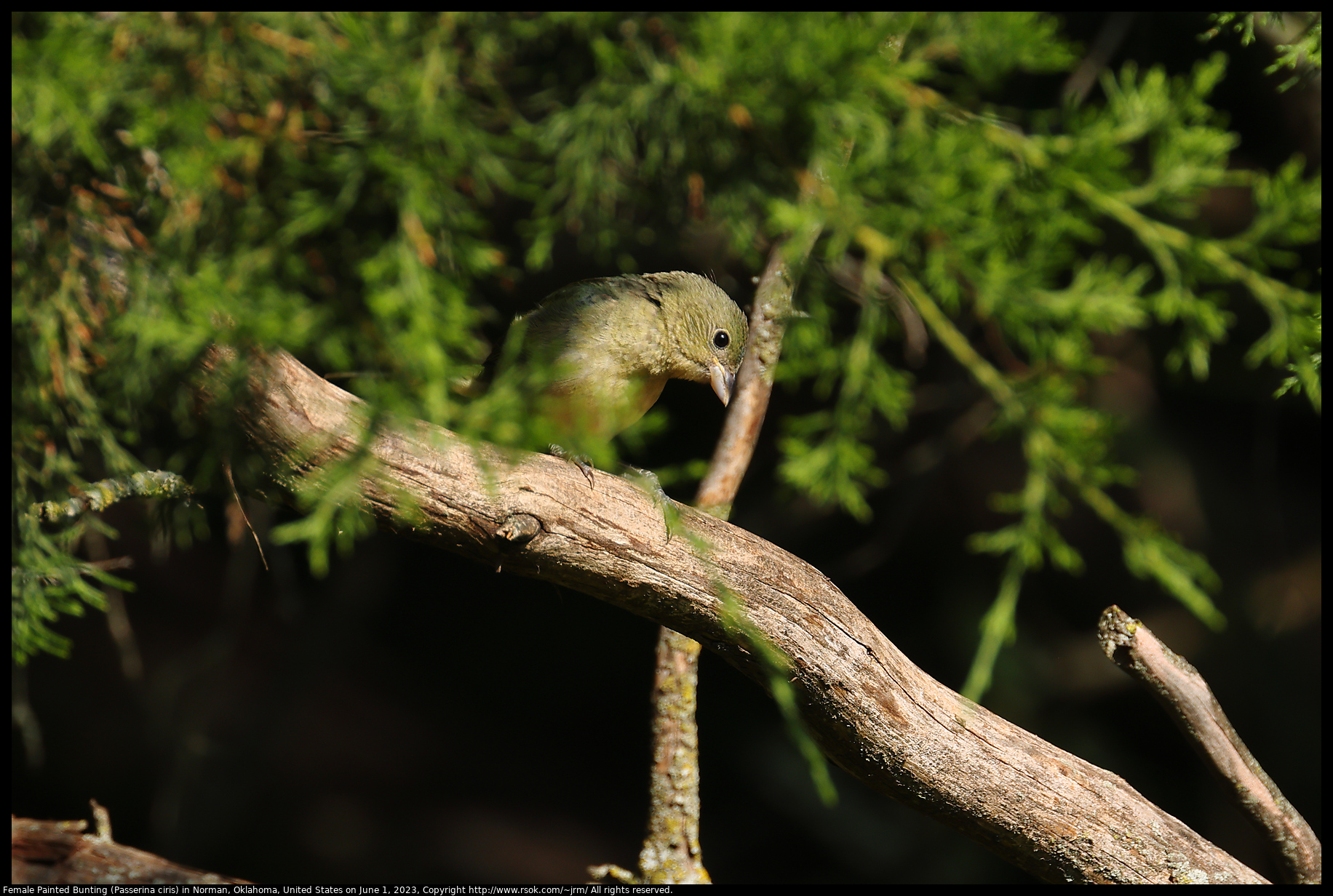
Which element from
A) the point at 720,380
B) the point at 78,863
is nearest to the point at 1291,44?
the point at 720,380

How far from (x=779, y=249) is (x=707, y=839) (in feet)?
8.42

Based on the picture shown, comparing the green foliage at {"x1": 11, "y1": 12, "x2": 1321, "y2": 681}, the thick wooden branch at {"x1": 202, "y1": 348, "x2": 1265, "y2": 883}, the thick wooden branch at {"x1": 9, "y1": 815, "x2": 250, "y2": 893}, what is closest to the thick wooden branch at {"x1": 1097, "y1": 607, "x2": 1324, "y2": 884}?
the thick wooden branch at {"x1": 202, "y1": 348, "x2": 1265, "y2": 883}

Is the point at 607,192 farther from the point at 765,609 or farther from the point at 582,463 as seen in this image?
the point at 765,609

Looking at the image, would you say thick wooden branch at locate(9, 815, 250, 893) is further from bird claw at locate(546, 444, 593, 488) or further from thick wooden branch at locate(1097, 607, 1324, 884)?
thick wooden branch at locate(1097, 607, 1324, 884)

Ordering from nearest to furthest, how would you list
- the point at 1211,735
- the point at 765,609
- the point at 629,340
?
the point at 765,609 → the point at 1211,735 → the point at 629,340

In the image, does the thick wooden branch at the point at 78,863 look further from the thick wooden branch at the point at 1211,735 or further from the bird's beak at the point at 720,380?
the thick wooden branch at the point at 1211,735

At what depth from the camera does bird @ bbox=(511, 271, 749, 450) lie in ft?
6.01

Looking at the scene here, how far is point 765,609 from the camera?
1357 mm

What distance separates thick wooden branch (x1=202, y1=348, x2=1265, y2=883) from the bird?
0.49 meters

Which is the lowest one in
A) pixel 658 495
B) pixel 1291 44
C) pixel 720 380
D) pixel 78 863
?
pixel 78 863

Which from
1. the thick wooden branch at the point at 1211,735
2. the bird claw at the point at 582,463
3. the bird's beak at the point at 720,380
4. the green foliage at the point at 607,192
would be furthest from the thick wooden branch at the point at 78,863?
the thick wooden branch at the point at 1211,735

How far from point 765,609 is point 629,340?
723 mm

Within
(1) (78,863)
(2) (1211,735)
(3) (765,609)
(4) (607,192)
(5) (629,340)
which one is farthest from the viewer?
(4) (607,192)
